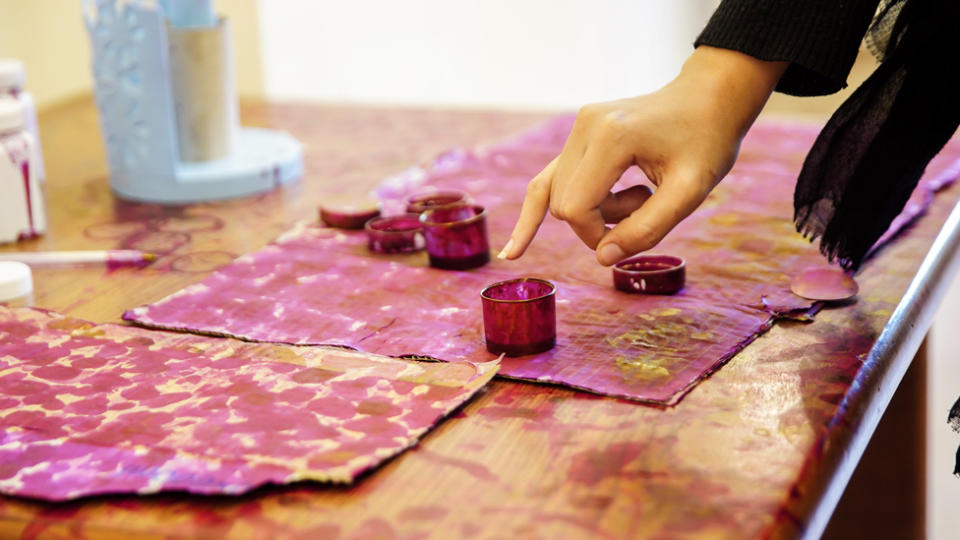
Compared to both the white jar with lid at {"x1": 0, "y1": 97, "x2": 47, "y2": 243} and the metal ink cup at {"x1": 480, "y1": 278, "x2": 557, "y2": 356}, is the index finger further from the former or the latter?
the white jar with lid at {"x1": 0, "y1": 97, "x2": 47, "y2": 243}

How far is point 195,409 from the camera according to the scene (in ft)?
2.67

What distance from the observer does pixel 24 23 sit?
8.59 feet

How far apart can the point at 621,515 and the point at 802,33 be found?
0.42 m

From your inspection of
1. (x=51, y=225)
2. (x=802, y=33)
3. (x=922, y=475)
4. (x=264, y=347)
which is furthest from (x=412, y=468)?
(x=922, y=475)

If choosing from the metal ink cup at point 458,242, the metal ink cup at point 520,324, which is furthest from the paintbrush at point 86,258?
the metal ink cup at point 520,324

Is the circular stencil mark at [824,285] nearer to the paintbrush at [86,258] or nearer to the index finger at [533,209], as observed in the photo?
the index finger at [533,209]

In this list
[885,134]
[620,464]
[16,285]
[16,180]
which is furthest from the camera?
[16,180]

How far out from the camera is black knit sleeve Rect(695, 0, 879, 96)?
855 mm

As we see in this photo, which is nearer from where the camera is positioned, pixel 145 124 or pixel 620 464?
pixel 620 464

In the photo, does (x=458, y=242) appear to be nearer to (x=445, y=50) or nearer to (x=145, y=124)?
(x=145, y=124)

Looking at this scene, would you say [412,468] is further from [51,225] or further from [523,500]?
[51,225]

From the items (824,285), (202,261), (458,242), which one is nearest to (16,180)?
(202,261)

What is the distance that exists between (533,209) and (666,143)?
130 mm

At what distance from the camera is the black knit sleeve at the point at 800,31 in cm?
85
